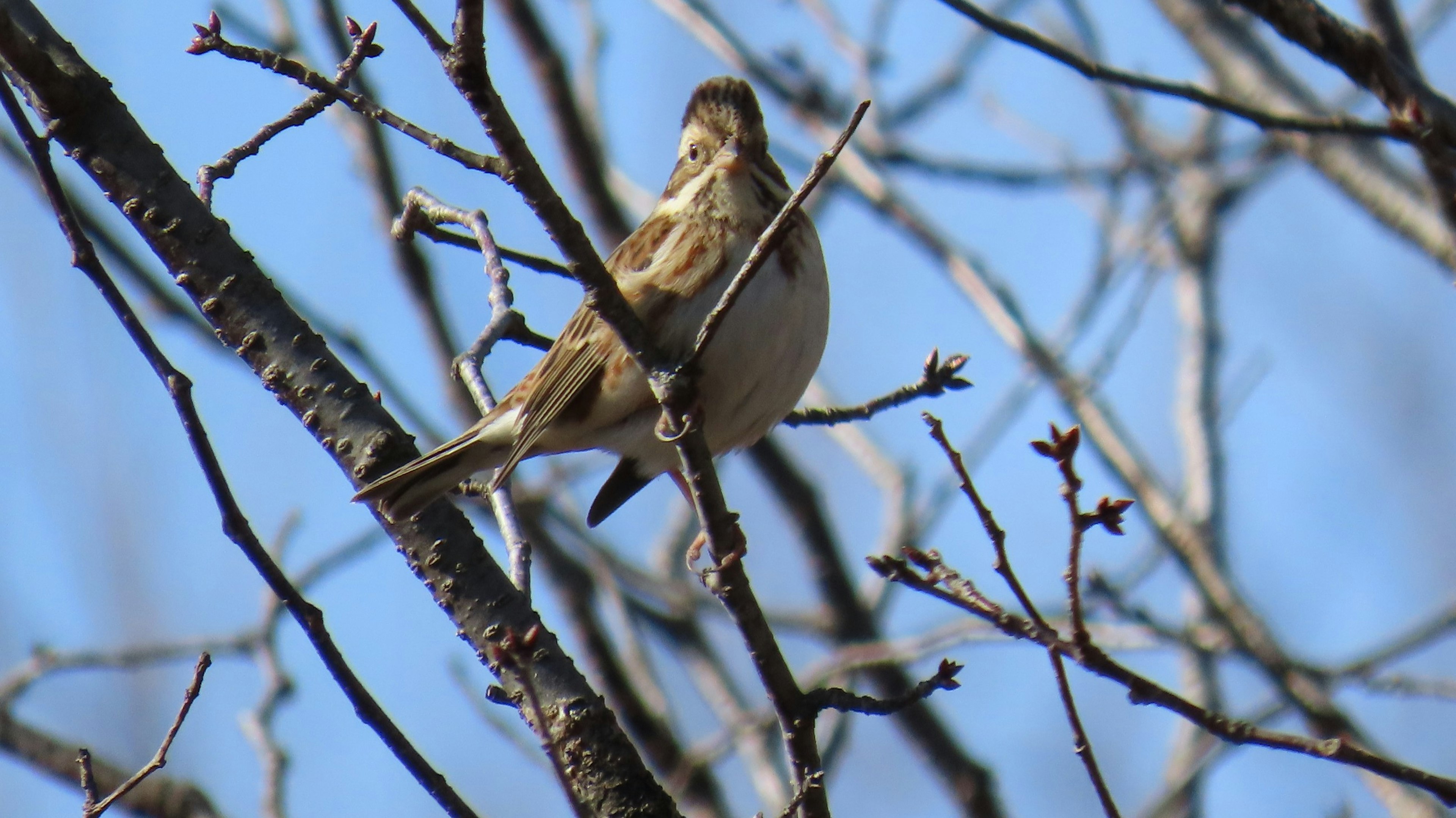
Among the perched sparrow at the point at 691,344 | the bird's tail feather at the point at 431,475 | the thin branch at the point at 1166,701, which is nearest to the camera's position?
the thin branch at the point at 1166,701

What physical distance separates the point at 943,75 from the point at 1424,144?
5201mm

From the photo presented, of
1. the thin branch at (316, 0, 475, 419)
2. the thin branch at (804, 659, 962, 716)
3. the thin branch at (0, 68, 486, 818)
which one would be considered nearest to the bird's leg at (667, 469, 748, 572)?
the thin branch at (804, 659, 962, 716)

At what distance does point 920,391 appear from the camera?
12.6 ft

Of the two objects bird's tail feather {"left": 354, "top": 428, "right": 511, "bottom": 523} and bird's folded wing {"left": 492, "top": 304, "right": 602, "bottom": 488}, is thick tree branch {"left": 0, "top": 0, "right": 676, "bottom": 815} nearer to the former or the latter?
bird's tail feather {"left": 354, "top": 428, "right": 511, "bottom": 523}

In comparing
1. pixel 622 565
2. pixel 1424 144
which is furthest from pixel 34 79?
pixel 622 565

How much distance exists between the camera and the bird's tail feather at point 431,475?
137 inches

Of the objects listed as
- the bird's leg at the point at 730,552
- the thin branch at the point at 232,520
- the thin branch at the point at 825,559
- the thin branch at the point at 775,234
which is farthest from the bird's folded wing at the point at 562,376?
the thin branch at the point at 825,559

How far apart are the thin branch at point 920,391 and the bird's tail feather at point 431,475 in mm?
995

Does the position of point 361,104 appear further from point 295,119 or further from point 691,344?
point 691,344

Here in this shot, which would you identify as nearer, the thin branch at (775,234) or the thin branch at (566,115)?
the thin branch at (775,234)

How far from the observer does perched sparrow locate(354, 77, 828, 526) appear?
4289 mm

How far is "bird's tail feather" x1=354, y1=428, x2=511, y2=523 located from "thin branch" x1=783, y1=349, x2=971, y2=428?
3.27 ft

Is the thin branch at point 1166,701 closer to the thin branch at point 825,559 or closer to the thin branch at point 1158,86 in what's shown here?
the thin branch at point 1158,86

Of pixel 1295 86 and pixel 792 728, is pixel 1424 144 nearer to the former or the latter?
pixel 792 728
